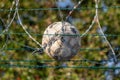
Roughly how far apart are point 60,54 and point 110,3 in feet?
7.11

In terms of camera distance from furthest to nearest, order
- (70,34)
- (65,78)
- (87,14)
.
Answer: (87,14)
(65,78)
(70,34)

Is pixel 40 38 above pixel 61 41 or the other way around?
the other way around

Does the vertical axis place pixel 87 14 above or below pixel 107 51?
above

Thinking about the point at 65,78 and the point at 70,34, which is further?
the point at 65,78

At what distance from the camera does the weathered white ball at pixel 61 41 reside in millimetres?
2688

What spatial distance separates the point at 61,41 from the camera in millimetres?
2697

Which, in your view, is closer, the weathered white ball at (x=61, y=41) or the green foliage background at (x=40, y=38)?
the weathered white ball at (x=61, y=41)

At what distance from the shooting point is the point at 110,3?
4.77 metres

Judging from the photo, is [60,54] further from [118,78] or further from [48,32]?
[118,78]

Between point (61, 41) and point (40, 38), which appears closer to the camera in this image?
point (61, 41)

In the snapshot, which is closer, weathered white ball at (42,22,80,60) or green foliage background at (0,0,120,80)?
weathered white ball at (42,22,80,60)

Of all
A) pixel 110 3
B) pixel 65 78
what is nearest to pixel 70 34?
pixel 65 78

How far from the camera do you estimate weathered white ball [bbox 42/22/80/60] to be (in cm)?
269

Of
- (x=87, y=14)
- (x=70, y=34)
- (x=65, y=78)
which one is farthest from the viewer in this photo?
(x=87, y=14)
